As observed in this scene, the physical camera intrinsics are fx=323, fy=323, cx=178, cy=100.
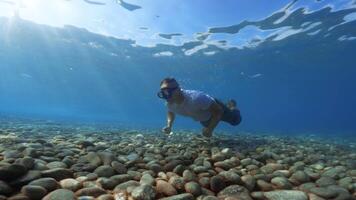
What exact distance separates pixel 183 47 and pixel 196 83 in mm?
27674

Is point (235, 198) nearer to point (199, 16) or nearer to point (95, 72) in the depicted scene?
point (199, 16)

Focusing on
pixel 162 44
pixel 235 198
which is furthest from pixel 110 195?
pixel 162 44

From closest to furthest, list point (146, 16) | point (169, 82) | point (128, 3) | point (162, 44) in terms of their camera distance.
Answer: point (169, 82) → point (128, 3) → point (146, 16) → point (162, 44)

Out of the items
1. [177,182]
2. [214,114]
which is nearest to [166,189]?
[177,182]

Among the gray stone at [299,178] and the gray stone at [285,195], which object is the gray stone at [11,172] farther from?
the gray stone at [299,178]

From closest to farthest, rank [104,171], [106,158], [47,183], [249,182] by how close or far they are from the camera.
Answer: [47,183] < [249,182] < [104,171] < [106,158]

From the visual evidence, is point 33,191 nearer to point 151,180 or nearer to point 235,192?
point 151,180

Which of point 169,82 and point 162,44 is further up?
point 162,44

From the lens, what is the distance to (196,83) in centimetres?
6188

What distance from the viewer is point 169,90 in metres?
7.62

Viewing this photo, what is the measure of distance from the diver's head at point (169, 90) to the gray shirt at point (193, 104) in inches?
16.2

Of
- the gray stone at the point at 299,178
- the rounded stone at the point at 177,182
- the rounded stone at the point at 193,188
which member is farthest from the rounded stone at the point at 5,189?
the gray stone at the point at 299,178

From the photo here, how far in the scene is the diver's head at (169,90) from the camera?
751cm

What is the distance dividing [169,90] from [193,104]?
3.08ft
